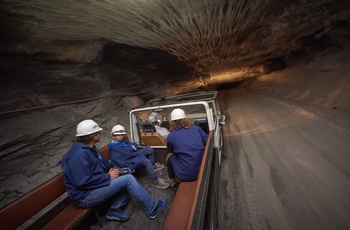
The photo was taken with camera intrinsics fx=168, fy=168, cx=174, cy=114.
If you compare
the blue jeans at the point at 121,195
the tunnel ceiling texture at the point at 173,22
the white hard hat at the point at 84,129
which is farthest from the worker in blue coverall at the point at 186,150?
the tunnel ceiling texture at the point at 173,22

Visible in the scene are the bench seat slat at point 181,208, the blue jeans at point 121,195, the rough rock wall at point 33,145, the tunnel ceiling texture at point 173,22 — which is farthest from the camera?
the rough rock wall at point 33,145

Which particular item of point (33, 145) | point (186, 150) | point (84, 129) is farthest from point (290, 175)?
point (33, 145)

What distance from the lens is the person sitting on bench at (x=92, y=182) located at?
2.17 metres

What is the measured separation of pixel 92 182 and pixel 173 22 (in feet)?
17.5

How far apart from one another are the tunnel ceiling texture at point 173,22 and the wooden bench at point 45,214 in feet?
12.0

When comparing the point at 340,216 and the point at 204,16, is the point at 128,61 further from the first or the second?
the point at 340,216

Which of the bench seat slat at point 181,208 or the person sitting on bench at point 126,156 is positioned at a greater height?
the person sitting on bench at point 126,156

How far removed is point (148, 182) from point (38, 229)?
69.2 inches

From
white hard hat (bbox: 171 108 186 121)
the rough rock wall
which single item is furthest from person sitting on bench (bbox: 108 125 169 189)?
the rough rock wall

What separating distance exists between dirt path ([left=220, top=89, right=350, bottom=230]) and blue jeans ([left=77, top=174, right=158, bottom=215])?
1228 mm

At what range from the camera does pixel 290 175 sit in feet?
10.9

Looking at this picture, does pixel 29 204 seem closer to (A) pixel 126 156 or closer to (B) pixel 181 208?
(A) pixel 126 156

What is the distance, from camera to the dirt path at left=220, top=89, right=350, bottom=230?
248 centimetres

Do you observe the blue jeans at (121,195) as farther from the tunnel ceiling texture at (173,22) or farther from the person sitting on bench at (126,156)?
the tunnel ceiling texture at (173,22)
